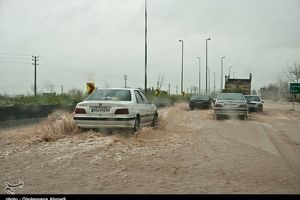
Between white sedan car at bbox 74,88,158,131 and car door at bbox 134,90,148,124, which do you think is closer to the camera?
white sedan car at bbox 74,88,158,131

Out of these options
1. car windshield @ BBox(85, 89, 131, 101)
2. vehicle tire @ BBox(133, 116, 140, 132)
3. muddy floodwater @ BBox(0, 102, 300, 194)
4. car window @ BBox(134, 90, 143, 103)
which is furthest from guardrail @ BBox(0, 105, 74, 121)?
vehicle tire @ BBox(133, 116, 140, 132)

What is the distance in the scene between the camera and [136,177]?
744cm

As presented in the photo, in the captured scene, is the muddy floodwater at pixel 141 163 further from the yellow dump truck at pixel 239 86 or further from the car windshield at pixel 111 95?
the yellow dump truck at pixel 239 86

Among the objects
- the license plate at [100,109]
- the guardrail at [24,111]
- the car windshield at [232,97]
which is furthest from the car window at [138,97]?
the car windshield at [232,97]

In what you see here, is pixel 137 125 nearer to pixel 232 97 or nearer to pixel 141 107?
pixel 141 107

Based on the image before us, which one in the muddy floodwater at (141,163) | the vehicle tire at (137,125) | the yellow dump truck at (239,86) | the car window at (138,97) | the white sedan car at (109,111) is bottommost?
the muddy floodwater at (141,163)

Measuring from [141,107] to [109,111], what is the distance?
1.74m

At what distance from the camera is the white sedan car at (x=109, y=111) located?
1237 centimetres

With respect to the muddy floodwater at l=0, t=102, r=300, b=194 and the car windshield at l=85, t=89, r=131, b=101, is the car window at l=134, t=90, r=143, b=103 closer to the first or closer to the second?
the car windshield at l=85, t=89, r=131, b=101

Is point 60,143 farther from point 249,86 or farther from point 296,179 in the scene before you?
point 249,86

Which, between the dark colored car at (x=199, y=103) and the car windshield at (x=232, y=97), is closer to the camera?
the car windshield at (x=232, y=97)

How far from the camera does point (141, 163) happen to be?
341 inches

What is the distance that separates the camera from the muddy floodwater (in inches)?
268

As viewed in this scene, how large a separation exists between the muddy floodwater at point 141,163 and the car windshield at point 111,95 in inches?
38.0
